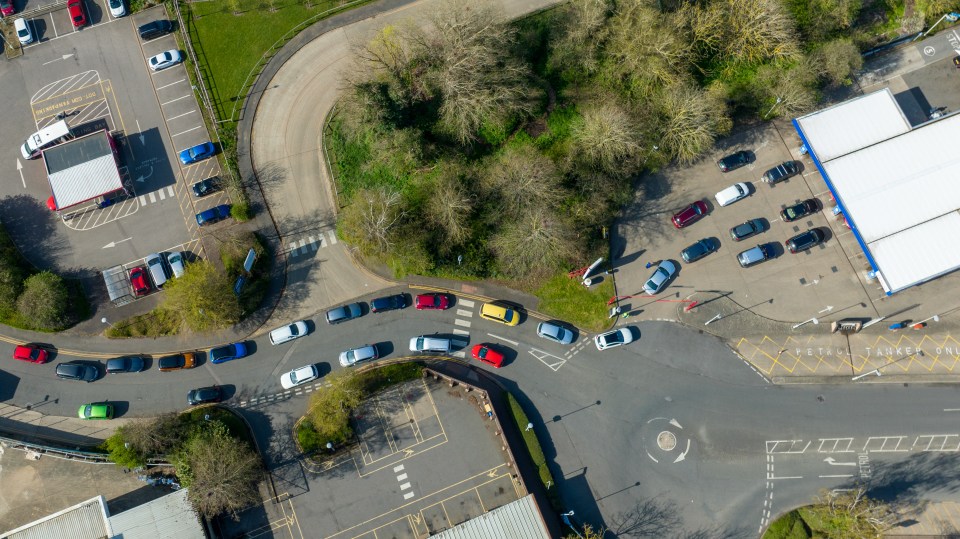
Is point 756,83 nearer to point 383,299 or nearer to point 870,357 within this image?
point 870,357

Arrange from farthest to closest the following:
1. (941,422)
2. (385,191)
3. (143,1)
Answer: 1. (143,1)
2. (385,191)
3. (941,422)

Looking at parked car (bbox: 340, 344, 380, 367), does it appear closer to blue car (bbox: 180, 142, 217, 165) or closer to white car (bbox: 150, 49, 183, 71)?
blue car (bbox: 180, 142, 217, 165)

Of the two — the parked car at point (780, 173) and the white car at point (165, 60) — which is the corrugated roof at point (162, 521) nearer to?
the white car at point (165, 60)

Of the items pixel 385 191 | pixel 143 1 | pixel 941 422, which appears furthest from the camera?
pixel 143 1

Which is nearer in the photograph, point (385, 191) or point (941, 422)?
point (941, 422)

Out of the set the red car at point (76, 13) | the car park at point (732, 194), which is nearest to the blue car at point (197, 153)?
the red car at point (76, 13)

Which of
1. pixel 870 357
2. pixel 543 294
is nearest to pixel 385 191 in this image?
pixel 543 294
